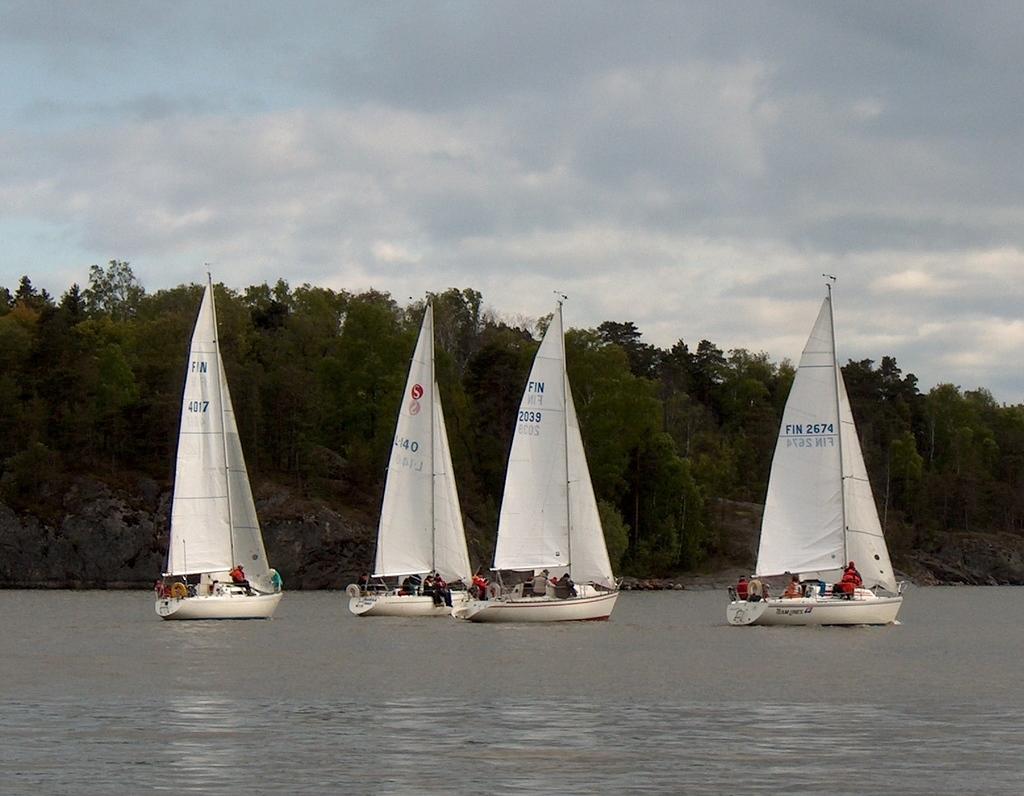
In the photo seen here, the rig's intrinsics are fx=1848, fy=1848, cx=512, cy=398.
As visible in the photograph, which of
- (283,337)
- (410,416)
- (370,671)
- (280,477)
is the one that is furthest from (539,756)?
(283,337)

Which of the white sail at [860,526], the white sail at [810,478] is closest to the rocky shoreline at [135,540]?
the white sail at [810,478]

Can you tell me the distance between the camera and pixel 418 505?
2977 inches

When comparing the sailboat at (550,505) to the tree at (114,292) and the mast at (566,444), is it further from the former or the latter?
the tree at (114,292)

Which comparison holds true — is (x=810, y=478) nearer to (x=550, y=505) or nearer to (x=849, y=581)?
(x=849, y=581)

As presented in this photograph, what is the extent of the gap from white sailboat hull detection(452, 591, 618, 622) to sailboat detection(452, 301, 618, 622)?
0.07 metres

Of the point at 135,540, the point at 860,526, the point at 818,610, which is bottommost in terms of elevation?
the point at 818,610

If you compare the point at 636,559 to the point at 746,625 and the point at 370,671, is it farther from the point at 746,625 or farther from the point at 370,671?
the point at 370,671

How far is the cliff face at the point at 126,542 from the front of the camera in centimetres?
12062

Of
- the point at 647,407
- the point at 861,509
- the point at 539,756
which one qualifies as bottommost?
the point at 539,756

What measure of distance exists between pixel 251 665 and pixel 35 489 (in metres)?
79.9

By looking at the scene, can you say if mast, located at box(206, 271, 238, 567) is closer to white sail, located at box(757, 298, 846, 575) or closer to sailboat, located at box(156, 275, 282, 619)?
sailboat, located at box(156, 275, 282, 619)

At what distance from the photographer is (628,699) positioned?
128 ft

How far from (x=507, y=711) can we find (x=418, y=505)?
39.6m

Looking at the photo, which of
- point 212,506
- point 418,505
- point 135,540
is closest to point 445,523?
point 418,505
